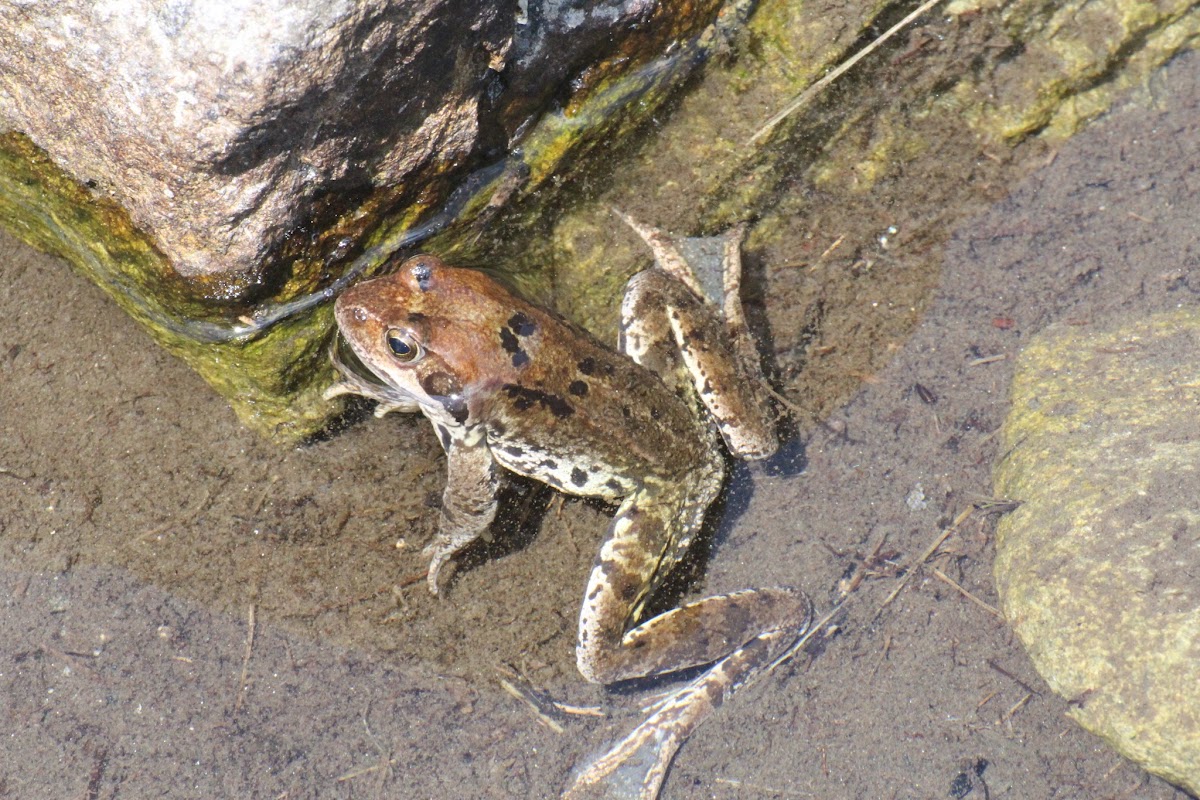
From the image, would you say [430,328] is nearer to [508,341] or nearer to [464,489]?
[508,341]

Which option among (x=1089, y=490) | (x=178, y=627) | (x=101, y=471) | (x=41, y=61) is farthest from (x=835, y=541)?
(x=41, y=61)

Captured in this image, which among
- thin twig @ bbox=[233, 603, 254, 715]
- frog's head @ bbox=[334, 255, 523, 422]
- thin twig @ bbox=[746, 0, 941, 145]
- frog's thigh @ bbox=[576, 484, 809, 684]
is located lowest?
frog's thigh @ bbox=[576, 484, 809, 684]

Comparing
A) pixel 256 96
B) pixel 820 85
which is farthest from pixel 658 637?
pixel 820 85

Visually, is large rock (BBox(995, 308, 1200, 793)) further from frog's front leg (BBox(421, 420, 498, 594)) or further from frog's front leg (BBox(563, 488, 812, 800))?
frog's front leg (BBox(421, 420, 498, 594))

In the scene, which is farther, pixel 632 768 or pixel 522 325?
pixel 632 768

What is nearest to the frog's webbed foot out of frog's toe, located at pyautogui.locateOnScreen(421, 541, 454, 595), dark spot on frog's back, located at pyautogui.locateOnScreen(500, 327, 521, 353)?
frog's toe, located at pyautogui.locateOnScreen(421, 541, 454, 595)

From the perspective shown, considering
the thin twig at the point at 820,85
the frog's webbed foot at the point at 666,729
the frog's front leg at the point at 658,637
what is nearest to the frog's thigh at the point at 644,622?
the frog's front leg at the point at 658,637
